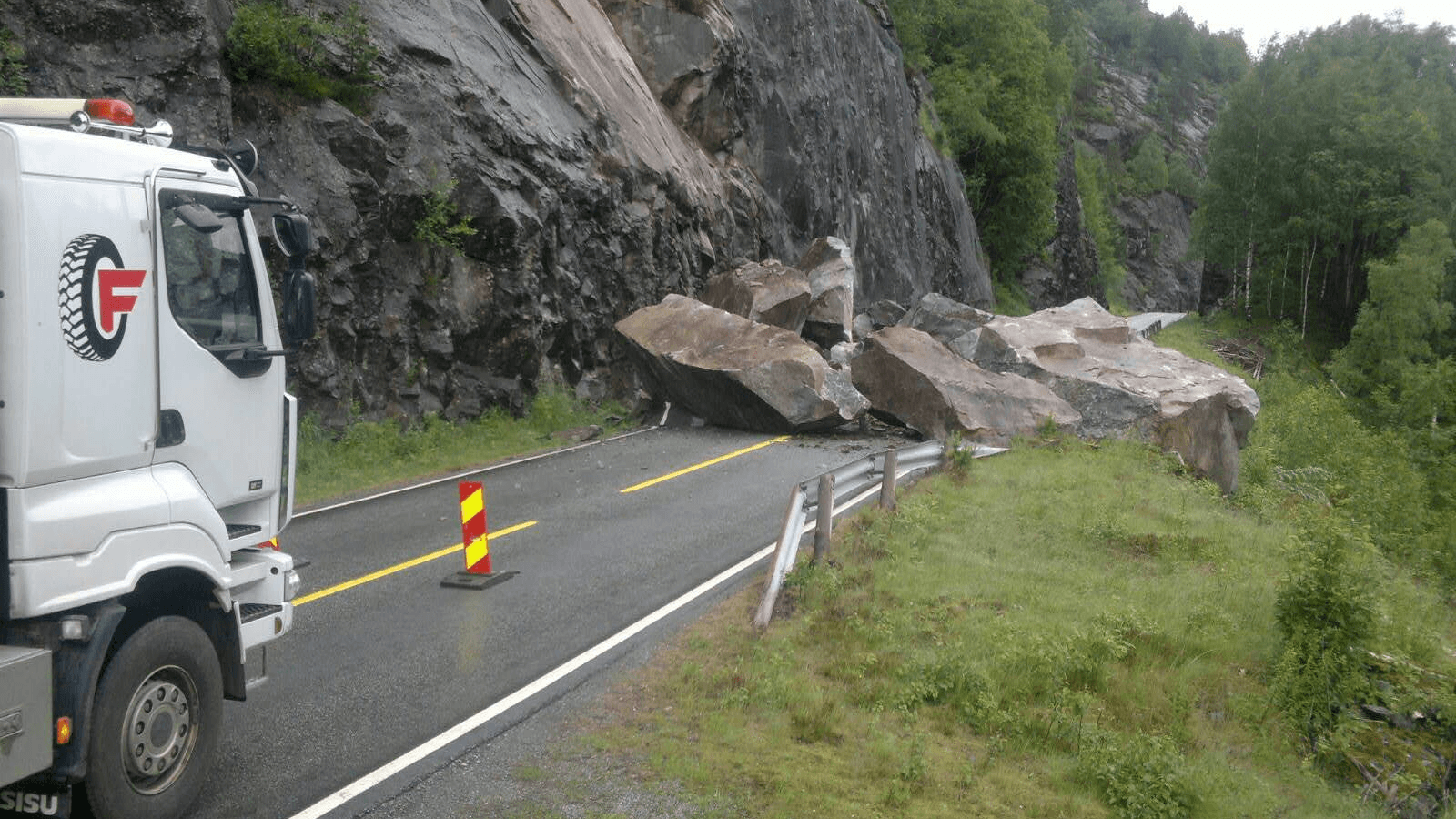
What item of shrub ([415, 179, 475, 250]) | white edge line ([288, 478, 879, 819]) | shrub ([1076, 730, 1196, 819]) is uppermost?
shrub ([415, 179, 475, 250])

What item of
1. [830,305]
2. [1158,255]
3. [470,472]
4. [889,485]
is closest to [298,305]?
[889,485]

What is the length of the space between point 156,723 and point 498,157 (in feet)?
52.9

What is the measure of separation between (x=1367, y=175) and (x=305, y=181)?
48375 mm

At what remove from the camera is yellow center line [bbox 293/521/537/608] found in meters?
9.27

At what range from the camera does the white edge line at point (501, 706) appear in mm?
5652

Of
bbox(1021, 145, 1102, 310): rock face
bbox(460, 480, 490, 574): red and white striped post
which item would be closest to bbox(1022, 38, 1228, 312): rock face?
bbox(1021, 145, 1102, 310): rock face

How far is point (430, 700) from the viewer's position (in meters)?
7.04

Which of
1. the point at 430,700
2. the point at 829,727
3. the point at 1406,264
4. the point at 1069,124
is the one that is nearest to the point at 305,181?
the point at 430,700

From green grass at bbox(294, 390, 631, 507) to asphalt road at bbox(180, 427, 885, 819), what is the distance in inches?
38.9

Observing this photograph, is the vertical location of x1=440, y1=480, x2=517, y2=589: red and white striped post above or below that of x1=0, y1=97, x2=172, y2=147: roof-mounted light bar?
below

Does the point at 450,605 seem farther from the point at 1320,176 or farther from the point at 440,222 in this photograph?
the point at 1320,176

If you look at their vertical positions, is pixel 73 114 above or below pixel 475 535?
above

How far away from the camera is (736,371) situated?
2017cm

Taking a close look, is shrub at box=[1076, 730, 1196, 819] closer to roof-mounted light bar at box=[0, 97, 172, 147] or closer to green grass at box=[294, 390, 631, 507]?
roof-mounted light bar at box=[0, 97, 172, 147]
